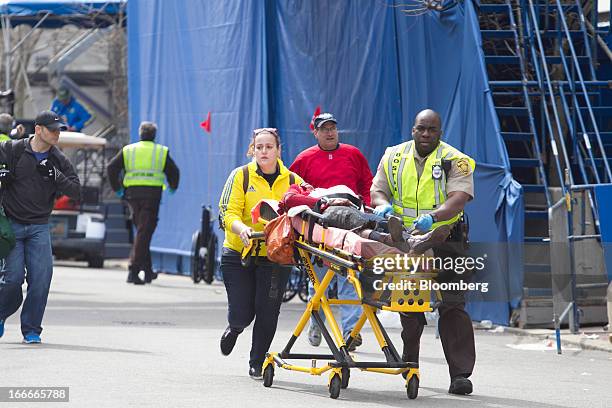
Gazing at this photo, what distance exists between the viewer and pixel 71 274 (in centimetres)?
2333

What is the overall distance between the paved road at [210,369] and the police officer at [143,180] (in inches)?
164

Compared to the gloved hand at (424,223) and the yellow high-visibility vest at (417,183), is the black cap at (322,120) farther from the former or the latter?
the gloved hand at (424,223)

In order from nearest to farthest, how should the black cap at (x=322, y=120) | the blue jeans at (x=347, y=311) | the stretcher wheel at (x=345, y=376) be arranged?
the stretcher wheel at (x=345, y=376) → the black cap at (x=322, y=120) → the blue jeans at (x=347, y=311)

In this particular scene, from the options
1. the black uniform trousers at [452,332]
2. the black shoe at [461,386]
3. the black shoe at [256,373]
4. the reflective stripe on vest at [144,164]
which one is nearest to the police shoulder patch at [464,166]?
the black uniform trousers at [452,332]

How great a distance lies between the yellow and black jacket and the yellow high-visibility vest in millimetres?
819

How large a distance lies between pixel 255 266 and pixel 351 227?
57.9 inches

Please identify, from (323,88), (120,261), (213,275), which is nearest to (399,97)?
(323,88)

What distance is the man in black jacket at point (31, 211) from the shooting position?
500 inches

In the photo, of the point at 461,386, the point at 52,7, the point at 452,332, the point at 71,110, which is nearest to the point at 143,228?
the point at 452,332

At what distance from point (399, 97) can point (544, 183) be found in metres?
3.10

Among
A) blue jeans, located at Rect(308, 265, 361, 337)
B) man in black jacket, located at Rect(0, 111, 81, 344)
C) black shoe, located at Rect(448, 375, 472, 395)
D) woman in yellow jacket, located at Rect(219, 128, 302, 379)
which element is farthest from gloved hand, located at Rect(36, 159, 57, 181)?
black shoe, located at Rect(448, 375, 472, 395)

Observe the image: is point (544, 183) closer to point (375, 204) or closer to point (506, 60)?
point (506, 60)

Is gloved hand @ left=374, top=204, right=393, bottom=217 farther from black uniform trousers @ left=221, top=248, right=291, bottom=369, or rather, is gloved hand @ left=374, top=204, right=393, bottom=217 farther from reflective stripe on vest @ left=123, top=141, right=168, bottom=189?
reflective stripe on vest @ left=123, top=141, right=168, bottom=189

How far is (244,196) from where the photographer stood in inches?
425
